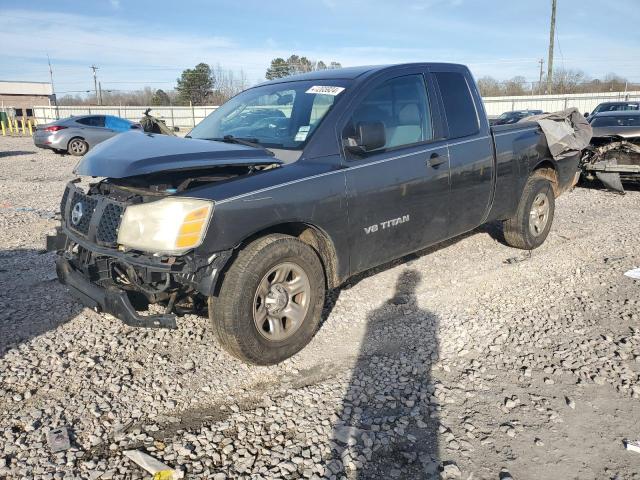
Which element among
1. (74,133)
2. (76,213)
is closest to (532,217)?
(76,213)

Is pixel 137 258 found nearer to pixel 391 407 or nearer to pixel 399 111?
pixel 391 407

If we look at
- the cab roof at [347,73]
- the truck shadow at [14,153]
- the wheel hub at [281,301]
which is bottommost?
the wheel hub at [281,301]

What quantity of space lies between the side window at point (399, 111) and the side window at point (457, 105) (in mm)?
273

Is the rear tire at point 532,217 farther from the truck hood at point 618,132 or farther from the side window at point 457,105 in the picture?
the truck hood at point 618,132

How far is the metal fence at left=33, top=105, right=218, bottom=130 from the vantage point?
3641 cm

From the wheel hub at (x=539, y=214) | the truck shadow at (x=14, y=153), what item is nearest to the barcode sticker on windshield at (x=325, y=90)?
the wheel hub at (x=539, y=214)

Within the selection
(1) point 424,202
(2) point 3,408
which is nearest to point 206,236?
(2) point 3,408

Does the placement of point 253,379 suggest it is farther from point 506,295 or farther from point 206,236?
point 506,295

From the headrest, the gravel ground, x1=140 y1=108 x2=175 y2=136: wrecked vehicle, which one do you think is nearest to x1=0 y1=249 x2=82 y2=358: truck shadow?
the gravel ground

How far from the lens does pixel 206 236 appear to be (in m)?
2.96

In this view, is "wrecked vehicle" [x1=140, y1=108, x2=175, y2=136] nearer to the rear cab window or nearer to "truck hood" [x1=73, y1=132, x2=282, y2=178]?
"truck hood" [x1=73, y1=132, x2=282, y2=178]

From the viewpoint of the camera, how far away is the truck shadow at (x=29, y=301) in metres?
3.93

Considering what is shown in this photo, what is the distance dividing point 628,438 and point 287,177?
2486mm

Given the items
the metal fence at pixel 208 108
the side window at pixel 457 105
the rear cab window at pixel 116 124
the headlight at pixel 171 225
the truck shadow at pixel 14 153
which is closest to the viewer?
the headlight at pixel 171 225
